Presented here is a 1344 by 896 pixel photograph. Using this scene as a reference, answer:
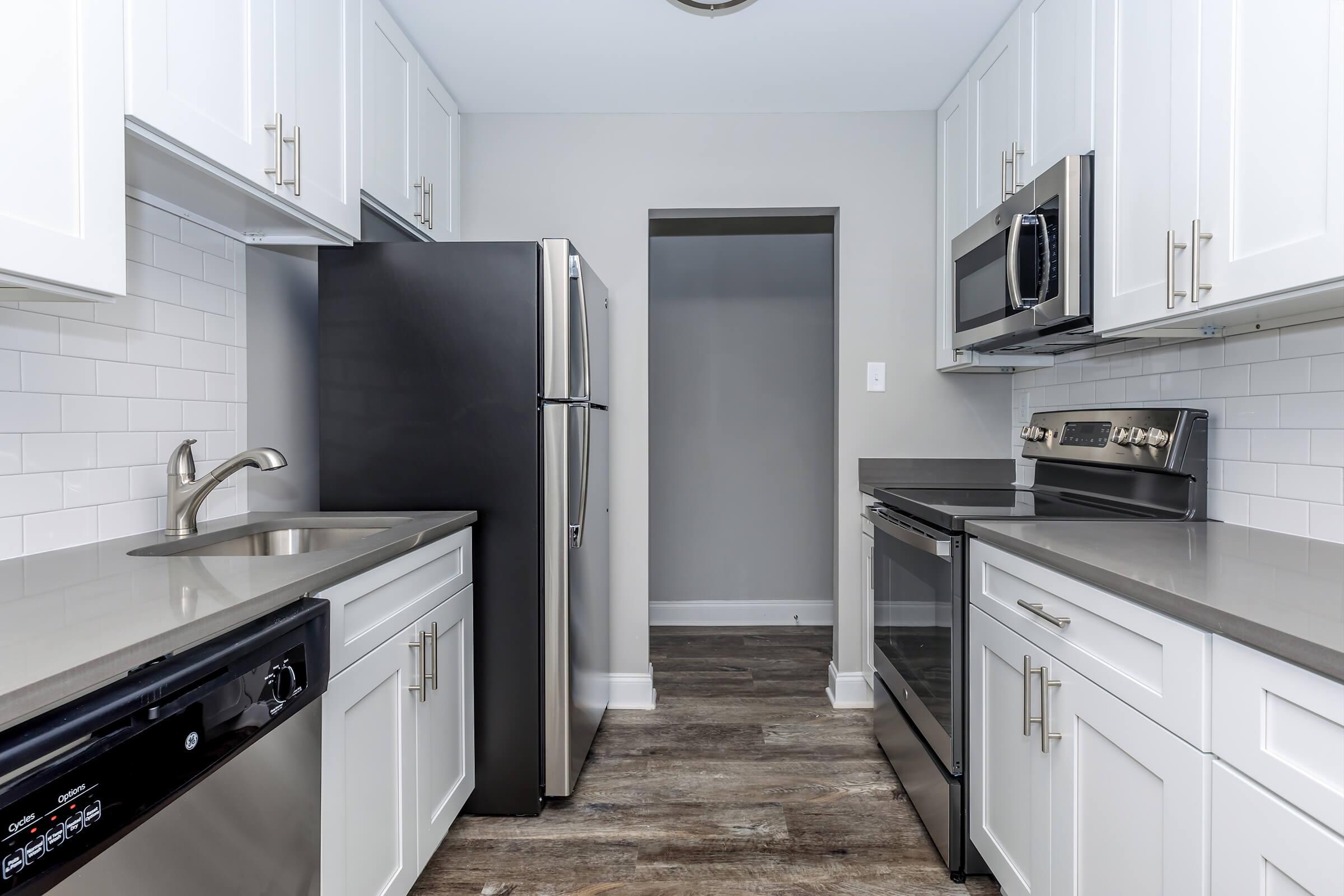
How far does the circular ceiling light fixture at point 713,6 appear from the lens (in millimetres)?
1996

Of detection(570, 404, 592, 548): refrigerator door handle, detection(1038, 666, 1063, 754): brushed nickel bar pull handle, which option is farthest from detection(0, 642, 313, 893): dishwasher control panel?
detection(1038, 666, 1063, 754): brushed nickel bar pull handle

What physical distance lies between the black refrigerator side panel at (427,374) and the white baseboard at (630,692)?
3.96 feet

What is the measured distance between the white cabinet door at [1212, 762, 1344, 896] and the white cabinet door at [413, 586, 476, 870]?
147 cm

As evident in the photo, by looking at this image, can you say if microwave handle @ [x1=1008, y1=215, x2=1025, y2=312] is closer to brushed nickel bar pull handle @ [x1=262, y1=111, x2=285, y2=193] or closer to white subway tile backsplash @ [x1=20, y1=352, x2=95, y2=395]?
brushed nickel bar pull handle @ [x1=262, y1=111, x2=285, y2=193]

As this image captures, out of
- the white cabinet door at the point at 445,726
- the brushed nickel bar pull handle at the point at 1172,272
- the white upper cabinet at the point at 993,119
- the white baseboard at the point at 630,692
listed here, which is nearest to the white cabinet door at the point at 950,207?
the white upper cabinet at the point at 993,119

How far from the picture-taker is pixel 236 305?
1.93 meters

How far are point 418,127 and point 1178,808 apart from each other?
2.61 metres

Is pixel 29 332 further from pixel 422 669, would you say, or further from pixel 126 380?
pixel 422 669

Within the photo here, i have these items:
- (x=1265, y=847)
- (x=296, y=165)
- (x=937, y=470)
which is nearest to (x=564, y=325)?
(x=296, y=165)

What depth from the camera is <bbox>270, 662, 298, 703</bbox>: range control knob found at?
3.39 ft

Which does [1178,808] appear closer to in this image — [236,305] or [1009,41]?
[1009,41]

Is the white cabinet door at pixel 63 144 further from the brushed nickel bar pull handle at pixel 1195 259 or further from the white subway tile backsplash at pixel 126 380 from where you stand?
the brushed nickel bar pull handle at pixel 1195 259

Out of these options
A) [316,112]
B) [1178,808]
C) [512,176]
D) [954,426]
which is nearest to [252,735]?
[1178,808]

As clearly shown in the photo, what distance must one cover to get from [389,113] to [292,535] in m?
1.28
